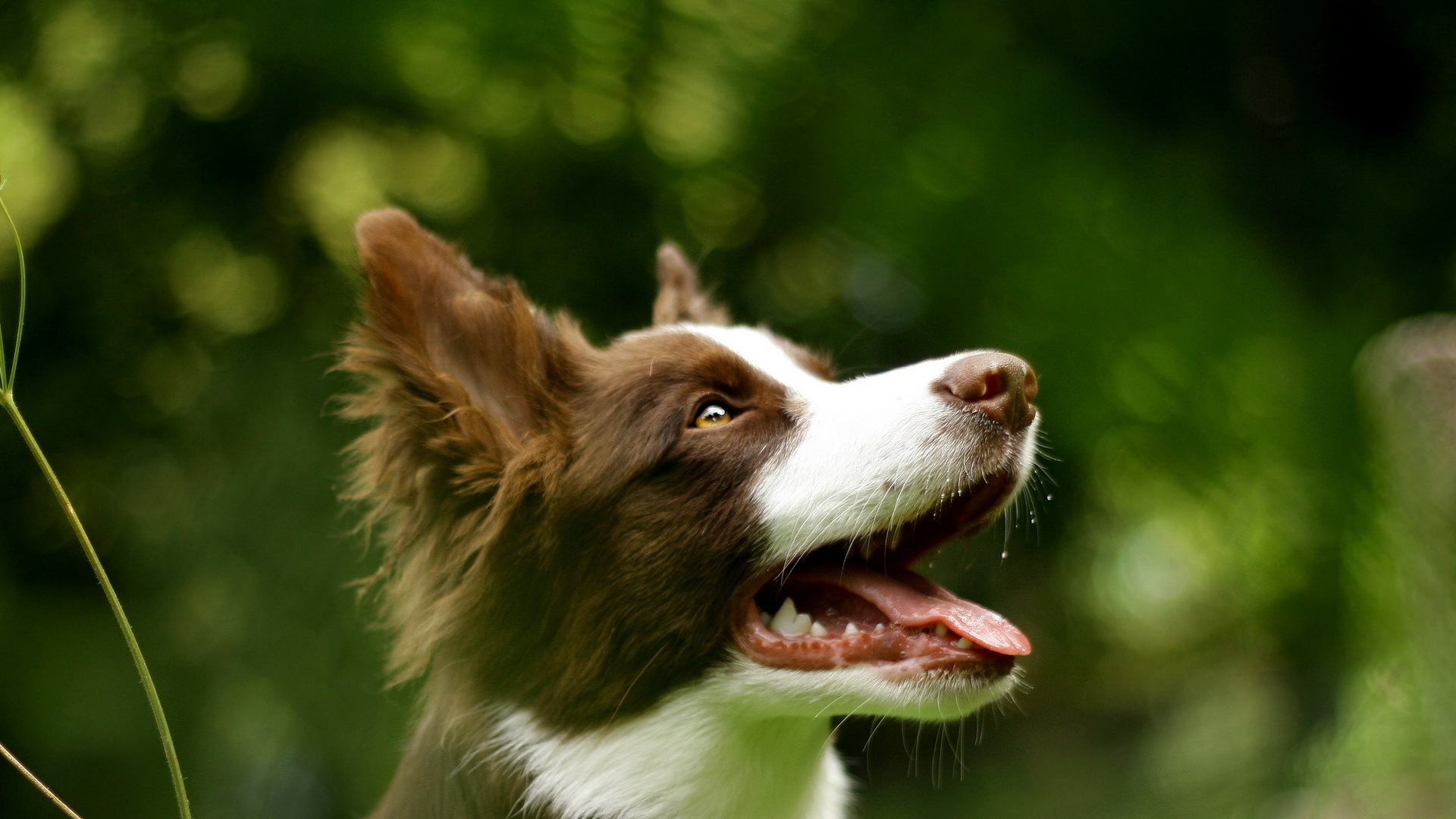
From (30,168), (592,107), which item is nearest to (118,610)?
(30,168)

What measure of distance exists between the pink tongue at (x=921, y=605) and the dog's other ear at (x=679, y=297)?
106 centimetres

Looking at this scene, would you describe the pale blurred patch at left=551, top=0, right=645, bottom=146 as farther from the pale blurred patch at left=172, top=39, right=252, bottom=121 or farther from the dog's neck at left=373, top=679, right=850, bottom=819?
the dog's neck at left=373, top=679, right=850, bottom=819

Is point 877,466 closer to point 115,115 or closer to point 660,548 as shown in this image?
point 660,548

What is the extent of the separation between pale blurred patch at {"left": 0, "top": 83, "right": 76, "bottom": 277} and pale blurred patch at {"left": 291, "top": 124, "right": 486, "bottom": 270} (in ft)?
2.92

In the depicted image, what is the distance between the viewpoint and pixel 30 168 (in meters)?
4.50

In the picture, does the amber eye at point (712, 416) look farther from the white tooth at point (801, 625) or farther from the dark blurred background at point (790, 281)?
the dark blurred background at point (790, 281)

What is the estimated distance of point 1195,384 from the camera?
544 cm

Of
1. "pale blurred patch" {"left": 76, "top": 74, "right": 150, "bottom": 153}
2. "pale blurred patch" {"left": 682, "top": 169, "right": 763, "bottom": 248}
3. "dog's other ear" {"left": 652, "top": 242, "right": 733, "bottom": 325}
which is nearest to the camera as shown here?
"dog's other ear" {"left": 652, "top": 242, "right": 733, "bottom": 325}

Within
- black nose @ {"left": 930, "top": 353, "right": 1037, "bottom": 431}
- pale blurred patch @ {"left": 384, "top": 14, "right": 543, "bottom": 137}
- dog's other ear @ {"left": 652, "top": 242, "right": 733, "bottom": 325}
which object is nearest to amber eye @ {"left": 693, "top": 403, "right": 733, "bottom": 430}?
black nose @ {"left": 930, "top": 353, "right": 1037, "bottom": 431}

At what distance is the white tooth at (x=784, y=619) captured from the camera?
231cm

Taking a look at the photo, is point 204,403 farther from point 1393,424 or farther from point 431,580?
point 1393,424

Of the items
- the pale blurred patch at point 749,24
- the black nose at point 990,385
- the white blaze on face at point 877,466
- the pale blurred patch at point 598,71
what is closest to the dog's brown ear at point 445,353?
the white blaze on face at point 877,466

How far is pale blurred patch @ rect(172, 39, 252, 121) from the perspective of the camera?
479 centimetres

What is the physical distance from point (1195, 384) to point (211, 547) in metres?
4.45
